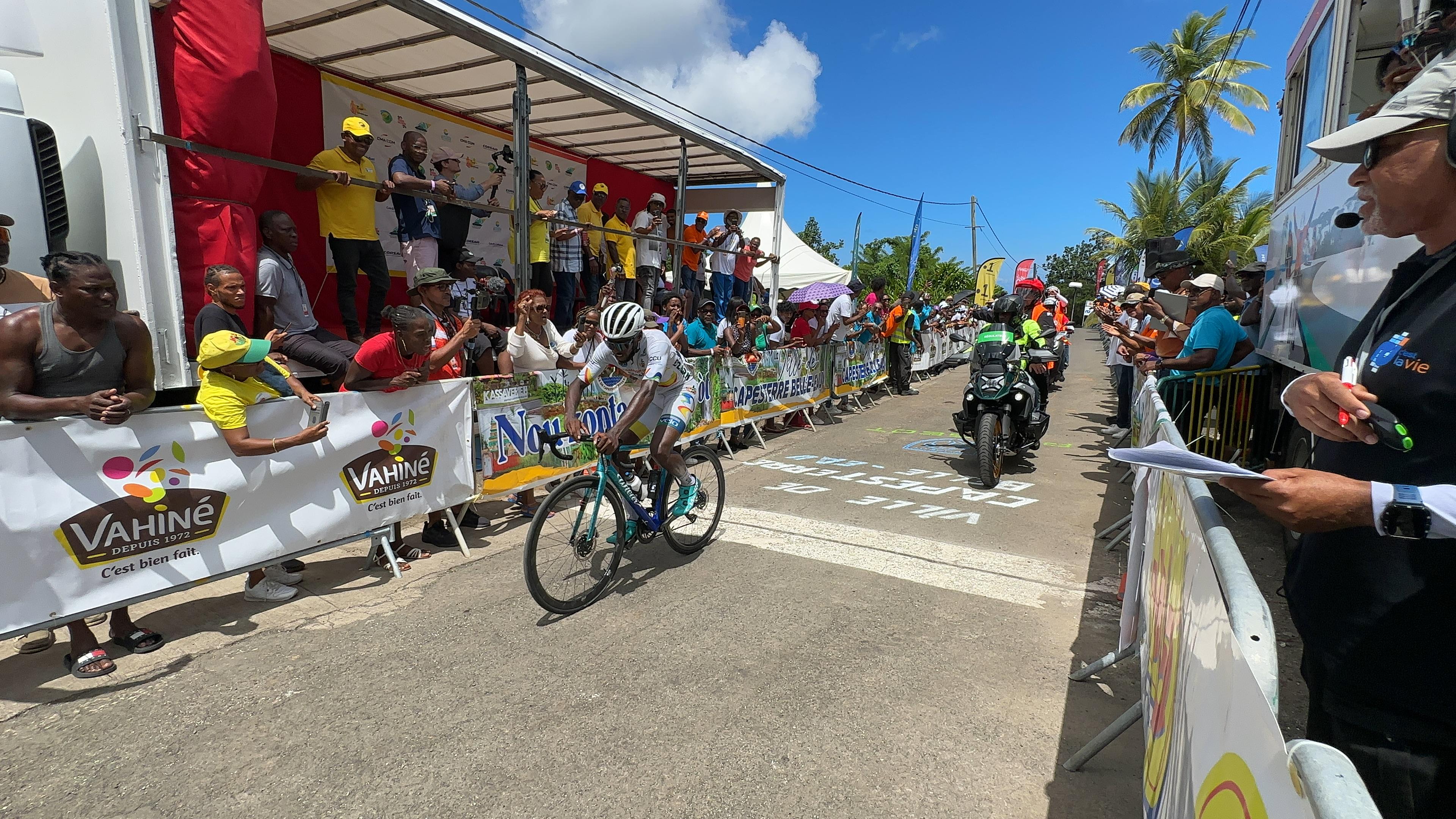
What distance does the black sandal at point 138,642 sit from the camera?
11.9 ft

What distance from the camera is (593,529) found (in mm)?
4328

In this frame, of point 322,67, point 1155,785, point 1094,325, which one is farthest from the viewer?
point 1094,325

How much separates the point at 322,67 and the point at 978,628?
29.4 ft

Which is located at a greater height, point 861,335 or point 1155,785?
point 861,335

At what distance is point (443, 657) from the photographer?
3.63 meters

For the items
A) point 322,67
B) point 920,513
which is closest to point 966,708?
point 920,513

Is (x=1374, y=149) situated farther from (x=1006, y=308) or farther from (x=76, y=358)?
(x=1006, y=308)

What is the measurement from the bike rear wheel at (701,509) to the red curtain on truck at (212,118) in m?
3.48

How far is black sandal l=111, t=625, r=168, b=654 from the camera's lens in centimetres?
363

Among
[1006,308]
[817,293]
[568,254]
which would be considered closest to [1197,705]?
[1006,308]

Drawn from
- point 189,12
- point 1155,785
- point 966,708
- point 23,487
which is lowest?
point 966,708

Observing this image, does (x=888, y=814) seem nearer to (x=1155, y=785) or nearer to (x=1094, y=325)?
(x=1155, y=785)

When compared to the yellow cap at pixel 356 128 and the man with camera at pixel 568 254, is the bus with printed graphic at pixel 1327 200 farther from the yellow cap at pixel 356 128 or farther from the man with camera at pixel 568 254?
the man with camera at pixel 568 254

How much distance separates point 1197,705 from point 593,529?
134 inches
